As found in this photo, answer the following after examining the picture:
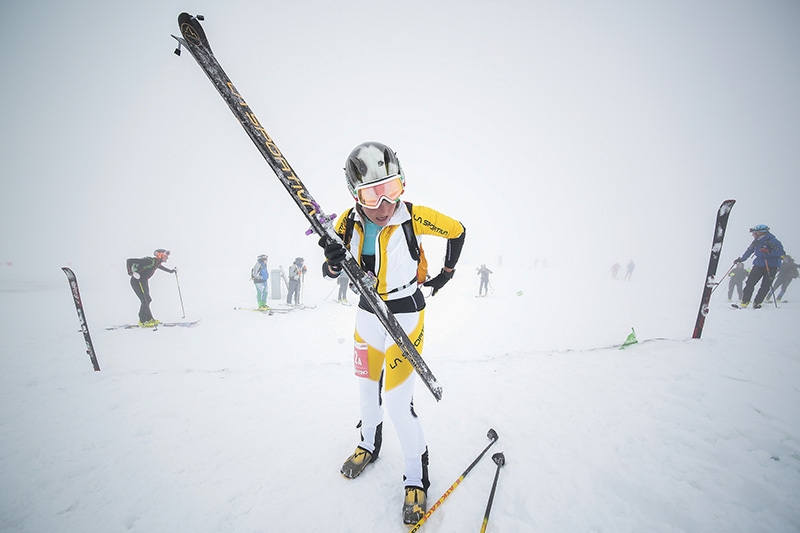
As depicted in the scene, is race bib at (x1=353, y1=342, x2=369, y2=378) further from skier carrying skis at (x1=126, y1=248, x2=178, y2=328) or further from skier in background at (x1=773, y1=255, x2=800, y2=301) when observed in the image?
skier in background at (x1=773, y1=255, x2=800, y2=301)

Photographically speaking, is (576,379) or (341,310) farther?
(341,310)

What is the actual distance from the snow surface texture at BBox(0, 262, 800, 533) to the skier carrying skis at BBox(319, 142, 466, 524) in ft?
1.71

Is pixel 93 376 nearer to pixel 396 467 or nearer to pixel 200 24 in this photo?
pixel 396 467

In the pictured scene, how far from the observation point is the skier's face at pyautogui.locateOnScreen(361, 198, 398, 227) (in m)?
3.06

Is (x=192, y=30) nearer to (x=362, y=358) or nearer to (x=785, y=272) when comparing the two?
(x=362, y=358)

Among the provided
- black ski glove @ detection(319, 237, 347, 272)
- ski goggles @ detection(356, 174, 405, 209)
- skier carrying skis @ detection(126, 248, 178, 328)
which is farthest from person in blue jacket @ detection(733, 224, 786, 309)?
skier carrying skis @ detection(126, 248, 178, 328)

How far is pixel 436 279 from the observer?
4160mm

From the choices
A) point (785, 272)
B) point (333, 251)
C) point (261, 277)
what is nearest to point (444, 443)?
point (333, 251)

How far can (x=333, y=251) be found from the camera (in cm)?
278

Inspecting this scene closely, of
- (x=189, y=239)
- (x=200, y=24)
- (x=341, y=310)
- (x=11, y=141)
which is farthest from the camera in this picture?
(x=11, y=141)

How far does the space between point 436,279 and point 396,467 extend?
97.4 inches

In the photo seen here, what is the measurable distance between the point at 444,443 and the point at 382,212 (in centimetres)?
326

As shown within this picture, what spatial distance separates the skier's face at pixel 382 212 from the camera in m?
3.06

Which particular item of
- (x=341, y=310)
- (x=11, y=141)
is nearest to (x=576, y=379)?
(x=341, y=310)
